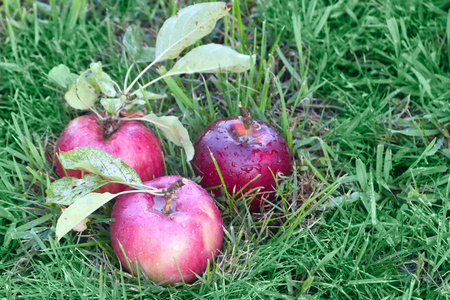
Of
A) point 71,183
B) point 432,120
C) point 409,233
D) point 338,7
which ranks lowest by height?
point 409,233

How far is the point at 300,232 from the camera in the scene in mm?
2107

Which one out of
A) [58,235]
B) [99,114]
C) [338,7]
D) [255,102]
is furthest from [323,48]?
[58,235]

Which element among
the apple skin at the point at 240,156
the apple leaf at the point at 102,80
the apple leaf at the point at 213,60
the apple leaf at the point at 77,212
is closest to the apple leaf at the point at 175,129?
the apple skin at the point at 240,156

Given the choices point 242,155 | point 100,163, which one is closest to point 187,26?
point 242,155

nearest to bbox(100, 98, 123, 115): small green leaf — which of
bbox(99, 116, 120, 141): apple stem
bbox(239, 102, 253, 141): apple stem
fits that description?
bbox(99, 116, 120, 141): apple stem

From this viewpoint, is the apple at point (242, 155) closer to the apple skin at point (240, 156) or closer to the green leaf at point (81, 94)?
the apple skin at point (240, 156)

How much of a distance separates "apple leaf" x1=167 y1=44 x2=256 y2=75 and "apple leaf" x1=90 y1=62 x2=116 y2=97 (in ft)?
0.99

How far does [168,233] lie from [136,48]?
1.26 m

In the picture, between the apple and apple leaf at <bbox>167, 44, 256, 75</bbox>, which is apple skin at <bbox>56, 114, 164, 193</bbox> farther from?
apple leaf at <bbox>167, 44, 256, 75</bbox>

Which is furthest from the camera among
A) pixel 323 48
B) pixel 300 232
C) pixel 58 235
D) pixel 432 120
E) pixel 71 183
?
pixel 323 48

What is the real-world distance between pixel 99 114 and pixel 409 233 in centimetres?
142

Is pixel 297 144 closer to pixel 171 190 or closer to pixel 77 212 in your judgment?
pixel 171 190

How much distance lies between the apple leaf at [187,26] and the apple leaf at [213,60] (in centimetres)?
8

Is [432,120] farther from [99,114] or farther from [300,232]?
[99,114]
